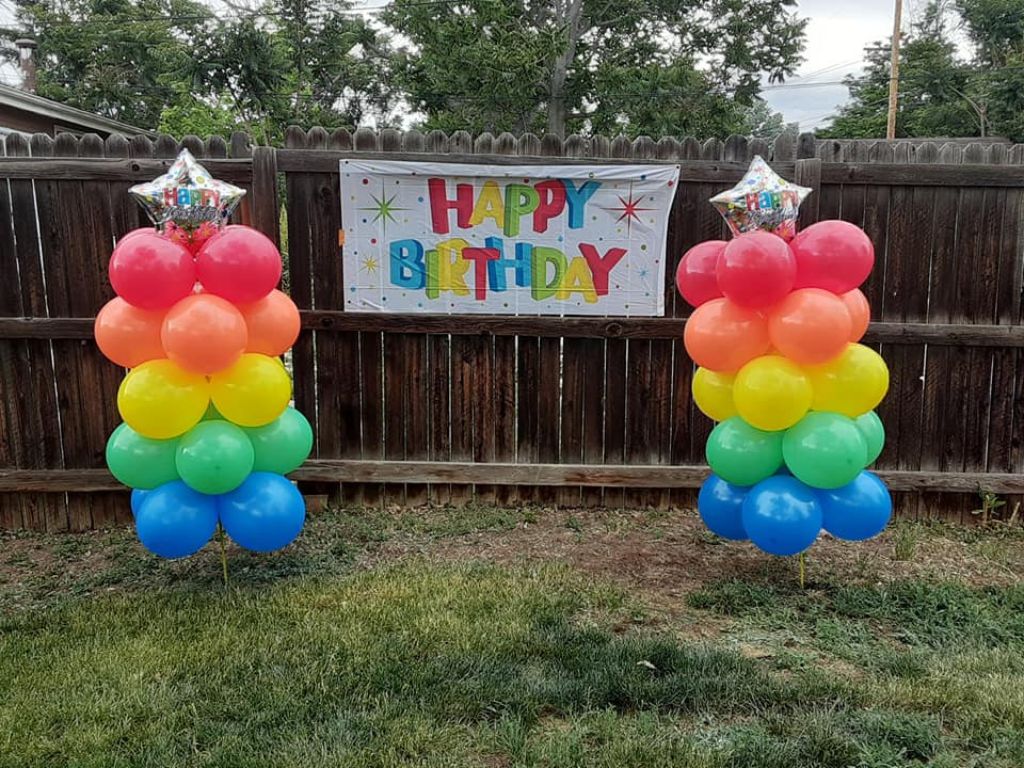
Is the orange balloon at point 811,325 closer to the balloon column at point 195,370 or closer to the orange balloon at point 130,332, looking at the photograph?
the balloon column at point 195,370

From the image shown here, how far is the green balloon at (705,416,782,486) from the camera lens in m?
3.39

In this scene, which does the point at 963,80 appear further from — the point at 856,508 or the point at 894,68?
the point at 856,508

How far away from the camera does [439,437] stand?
4668 mm

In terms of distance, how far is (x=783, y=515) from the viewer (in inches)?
130

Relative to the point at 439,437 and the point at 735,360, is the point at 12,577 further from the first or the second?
the point at 735,360

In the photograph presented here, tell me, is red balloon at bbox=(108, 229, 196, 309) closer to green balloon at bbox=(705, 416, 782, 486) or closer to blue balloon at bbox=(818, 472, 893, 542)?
green balloon at bbox=(705, 416, 782, 486)

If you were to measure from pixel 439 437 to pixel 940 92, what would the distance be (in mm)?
30302

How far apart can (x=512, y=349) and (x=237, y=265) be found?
180cm

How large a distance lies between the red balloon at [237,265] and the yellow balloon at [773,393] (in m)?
2.04

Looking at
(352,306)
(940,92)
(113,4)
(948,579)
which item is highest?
(113,4)

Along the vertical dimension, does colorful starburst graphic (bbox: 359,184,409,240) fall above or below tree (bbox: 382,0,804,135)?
below

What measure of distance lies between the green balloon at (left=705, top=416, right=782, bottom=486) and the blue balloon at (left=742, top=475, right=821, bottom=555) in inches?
2.5

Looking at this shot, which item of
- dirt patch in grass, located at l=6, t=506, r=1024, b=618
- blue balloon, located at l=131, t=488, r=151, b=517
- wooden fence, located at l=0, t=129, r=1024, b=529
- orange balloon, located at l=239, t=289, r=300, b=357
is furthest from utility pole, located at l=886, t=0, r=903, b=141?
blue balloon, located at l=131, t=488, r=151, b=517

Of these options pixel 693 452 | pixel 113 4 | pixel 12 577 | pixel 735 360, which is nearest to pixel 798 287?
pixel 735 360
